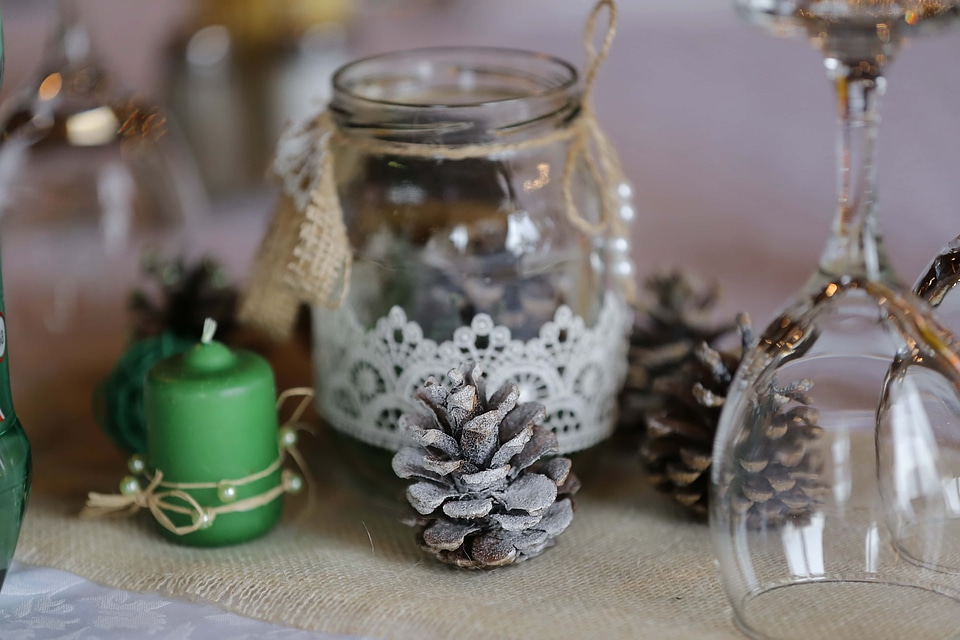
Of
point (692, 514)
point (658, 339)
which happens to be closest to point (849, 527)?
point (692, 514)

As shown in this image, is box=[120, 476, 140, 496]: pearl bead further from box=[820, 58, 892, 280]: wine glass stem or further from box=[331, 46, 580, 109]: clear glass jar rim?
box=[820, 58, 892, 280]: wine glass stem

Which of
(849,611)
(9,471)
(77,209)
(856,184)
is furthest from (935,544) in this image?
(77,209)

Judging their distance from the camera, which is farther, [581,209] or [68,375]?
[68,375]

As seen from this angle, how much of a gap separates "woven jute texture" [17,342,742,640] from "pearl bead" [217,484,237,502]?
0.03m

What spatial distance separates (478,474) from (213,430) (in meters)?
0.14

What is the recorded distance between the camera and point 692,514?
1.82 feet

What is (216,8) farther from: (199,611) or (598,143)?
(199,611)

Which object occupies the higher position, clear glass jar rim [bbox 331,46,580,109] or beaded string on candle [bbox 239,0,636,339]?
clear glass jar rim [bbox 331,46,580,109]

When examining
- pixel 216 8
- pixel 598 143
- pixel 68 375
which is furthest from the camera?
pixel 216 8

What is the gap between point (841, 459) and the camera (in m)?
0.47

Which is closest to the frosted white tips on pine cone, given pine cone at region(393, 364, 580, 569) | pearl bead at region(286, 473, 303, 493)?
pine cone at region(393, 364, 580, 569)

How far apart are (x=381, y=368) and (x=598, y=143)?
6.9 inches

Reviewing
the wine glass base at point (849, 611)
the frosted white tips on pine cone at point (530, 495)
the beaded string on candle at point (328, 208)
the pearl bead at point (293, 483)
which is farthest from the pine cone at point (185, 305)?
the wine glass base at point (849, 611)

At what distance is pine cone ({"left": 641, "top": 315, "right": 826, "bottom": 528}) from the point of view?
46 cm
